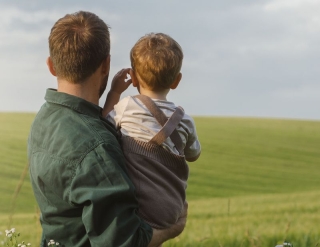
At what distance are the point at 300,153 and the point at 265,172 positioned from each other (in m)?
2.96

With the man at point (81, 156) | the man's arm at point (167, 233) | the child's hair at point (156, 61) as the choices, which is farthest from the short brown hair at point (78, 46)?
the man's arm at point (167, 233)

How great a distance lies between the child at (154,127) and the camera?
10.1 feet

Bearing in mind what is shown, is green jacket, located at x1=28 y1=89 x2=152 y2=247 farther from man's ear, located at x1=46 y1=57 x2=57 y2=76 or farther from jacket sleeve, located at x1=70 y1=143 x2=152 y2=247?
man's ear, located at x1=46 y1=57 x2=57 y2=76

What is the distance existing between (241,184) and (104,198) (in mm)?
9654

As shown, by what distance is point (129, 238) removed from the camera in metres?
2.75

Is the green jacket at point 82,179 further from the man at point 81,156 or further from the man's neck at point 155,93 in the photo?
the man's neck at point 155,93

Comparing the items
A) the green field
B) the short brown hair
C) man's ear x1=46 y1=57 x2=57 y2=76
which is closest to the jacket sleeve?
the short brown hair

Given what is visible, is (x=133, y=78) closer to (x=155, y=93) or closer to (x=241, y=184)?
(x=155, y=93)

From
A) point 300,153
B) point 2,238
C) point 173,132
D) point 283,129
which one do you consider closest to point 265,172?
point 300,153

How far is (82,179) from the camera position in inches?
107

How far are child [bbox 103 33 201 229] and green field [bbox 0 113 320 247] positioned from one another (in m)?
1.66

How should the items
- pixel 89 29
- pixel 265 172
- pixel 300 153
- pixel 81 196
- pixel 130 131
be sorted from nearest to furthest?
1. pixel 81 196
2. pixel 89 29
3. pixel 130 131
4. pixel 265 172
5. pixel 300 153

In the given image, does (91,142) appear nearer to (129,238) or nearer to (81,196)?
(81,196)

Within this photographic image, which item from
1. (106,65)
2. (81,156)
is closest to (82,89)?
(106,65)
